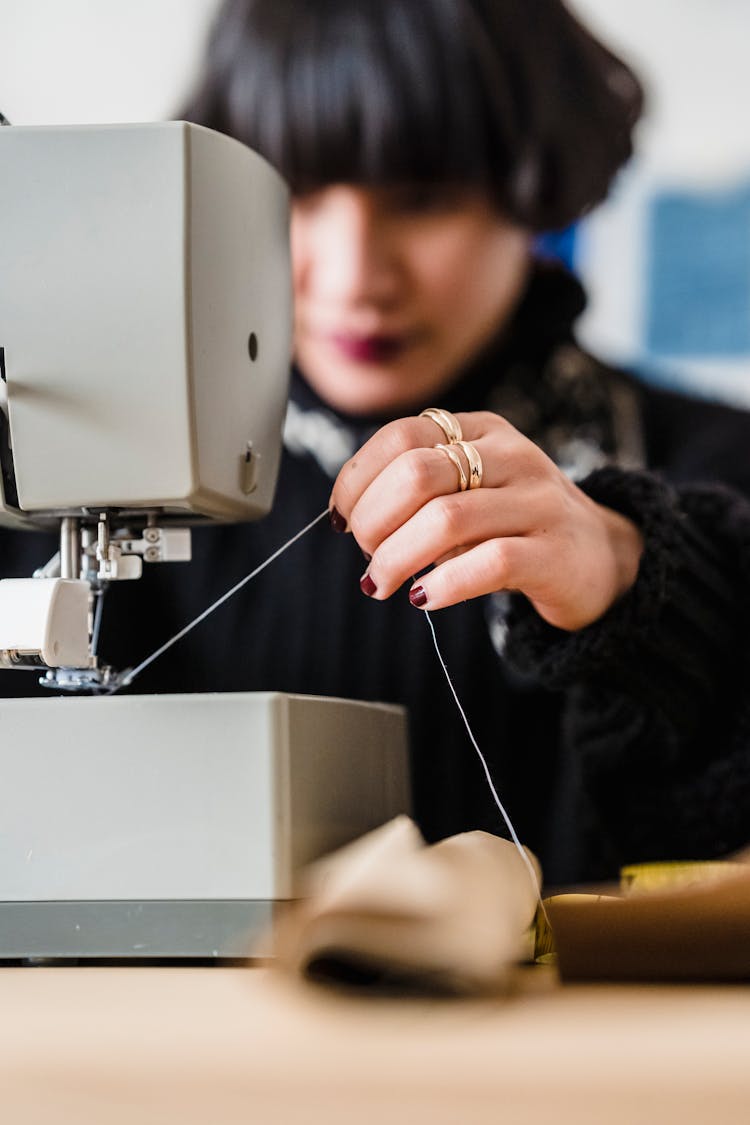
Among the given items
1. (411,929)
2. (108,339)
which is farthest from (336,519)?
(411,929)

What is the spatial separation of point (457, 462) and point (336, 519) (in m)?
0.08

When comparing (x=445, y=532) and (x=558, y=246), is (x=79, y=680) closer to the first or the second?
(x=445, y=532)

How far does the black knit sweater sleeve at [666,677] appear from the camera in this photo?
2.71 feet

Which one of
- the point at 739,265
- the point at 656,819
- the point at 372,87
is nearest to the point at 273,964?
the point at 656,819

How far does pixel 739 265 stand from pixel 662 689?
1.08m

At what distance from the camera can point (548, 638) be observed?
828 millimetres

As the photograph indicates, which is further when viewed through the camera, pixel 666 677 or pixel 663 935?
pixel 666 677

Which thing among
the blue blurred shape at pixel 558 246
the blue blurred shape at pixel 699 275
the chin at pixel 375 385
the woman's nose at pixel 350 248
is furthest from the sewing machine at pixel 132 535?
the blue blurred shape at pixel 699 275

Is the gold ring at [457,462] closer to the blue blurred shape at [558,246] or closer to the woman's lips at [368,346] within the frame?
the woman's lips at [368,346]

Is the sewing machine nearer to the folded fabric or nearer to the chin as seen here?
the folded fabric

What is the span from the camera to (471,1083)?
1.19ft

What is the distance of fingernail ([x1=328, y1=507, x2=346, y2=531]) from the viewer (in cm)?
68

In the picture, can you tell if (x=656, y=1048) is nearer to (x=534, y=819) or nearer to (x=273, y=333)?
(x=273, y=333)

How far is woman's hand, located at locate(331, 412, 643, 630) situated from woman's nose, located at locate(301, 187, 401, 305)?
22.1 inches
